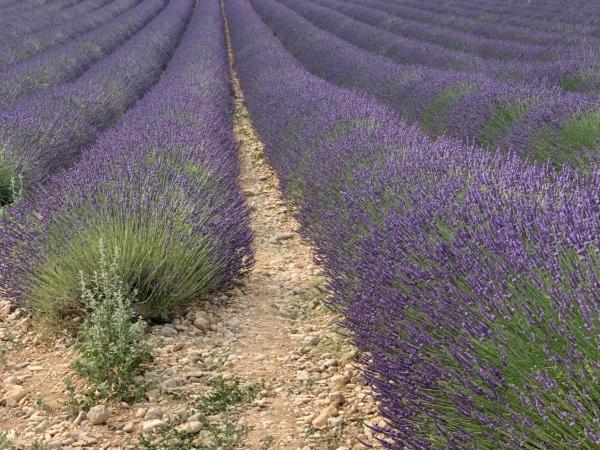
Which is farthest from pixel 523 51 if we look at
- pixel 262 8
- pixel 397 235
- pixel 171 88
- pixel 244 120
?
pixel 262 8

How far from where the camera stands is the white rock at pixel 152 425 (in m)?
2.31

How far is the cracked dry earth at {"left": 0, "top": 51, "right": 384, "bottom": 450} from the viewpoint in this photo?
7.48 ft

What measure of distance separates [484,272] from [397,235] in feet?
1.93

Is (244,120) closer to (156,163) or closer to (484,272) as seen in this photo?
(156,163)

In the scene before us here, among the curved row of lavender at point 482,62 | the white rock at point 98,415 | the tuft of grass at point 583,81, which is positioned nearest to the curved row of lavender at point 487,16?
the curved row of lavender at point 482,62

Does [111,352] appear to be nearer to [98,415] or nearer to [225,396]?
[98,415]

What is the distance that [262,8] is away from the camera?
24.5 meters

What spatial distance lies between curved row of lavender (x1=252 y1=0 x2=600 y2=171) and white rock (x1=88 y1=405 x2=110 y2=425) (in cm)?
225

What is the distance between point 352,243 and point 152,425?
3.75 ft

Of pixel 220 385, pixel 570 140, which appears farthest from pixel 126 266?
pixel 570 140

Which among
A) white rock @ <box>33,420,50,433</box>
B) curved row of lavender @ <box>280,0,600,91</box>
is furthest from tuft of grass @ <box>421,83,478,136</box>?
white rock @ <box>33,420,50,433</box>

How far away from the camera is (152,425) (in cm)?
232

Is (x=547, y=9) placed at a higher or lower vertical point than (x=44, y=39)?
lower

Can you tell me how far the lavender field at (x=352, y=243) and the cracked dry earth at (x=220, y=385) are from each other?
17mm
